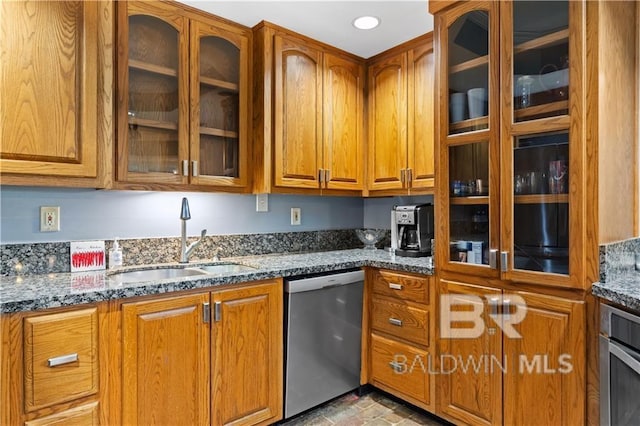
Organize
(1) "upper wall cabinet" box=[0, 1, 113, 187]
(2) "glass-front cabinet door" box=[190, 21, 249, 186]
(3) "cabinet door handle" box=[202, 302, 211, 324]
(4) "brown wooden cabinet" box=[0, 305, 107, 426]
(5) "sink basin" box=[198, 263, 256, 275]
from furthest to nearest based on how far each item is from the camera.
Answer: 1. (5) "sink basin" box=[198, 263, 256, 275]
2. (2) "glass-front cabinet door" box=[190, 21, 249, 186]
3. (3) "cabinet door handle" box=[202, 302, 211, 324]
4. (1) "upper wall cabinet" box=[0, 1, 113, 187]
5. (4) "brown wooden cabinet" box=[0, 305, 107, 426]

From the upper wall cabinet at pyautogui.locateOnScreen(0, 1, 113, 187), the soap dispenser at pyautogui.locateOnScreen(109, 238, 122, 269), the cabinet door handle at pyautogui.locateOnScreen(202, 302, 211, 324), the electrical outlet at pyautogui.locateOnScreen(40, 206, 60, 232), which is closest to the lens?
the upper wall cabinet at pyautogui.locateOnScreen(0, 1, 113, 187)

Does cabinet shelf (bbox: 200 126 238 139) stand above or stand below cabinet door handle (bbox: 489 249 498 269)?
above

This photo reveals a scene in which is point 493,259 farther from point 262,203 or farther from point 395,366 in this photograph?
point 262,203

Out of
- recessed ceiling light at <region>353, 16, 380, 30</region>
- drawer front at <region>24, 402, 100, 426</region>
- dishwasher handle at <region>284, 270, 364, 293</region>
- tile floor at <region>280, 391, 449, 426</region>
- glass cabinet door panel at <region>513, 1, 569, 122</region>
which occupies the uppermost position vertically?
recessed ceiling light at <region>353, 16, 380, 30</region>

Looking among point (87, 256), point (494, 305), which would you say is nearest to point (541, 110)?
point (494, 305)

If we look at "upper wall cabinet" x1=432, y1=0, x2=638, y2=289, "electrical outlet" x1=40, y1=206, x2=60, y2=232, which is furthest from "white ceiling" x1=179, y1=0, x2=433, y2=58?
"electrical outlet" x1=40, y1=206, x2=60, y2=232

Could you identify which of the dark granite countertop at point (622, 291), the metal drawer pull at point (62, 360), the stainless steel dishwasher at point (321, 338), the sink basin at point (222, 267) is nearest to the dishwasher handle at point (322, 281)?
the stainless steel dishwasher at point (321, 338)

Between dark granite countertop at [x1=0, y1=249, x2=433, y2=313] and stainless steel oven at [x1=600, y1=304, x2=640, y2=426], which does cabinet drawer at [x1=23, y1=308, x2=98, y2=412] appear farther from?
stainless steel oven at [x1=600, y1=304, x2=640, y2=426]

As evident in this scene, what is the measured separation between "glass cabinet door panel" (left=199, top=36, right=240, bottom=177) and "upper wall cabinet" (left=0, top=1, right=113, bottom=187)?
0.50 metres

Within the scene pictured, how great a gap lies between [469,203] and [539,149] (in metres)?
0.41

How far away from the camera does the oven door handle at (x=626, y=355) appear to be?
4.38 feet

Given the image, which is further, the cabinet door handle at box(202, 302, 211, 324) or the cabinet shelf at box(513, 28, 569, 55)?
the cabinet door handle at box(202, 302, 211, 324)

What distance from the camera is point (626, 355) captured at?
54.0 inches

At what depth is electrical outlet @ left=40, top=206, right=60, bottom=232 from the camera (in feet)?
6.04
